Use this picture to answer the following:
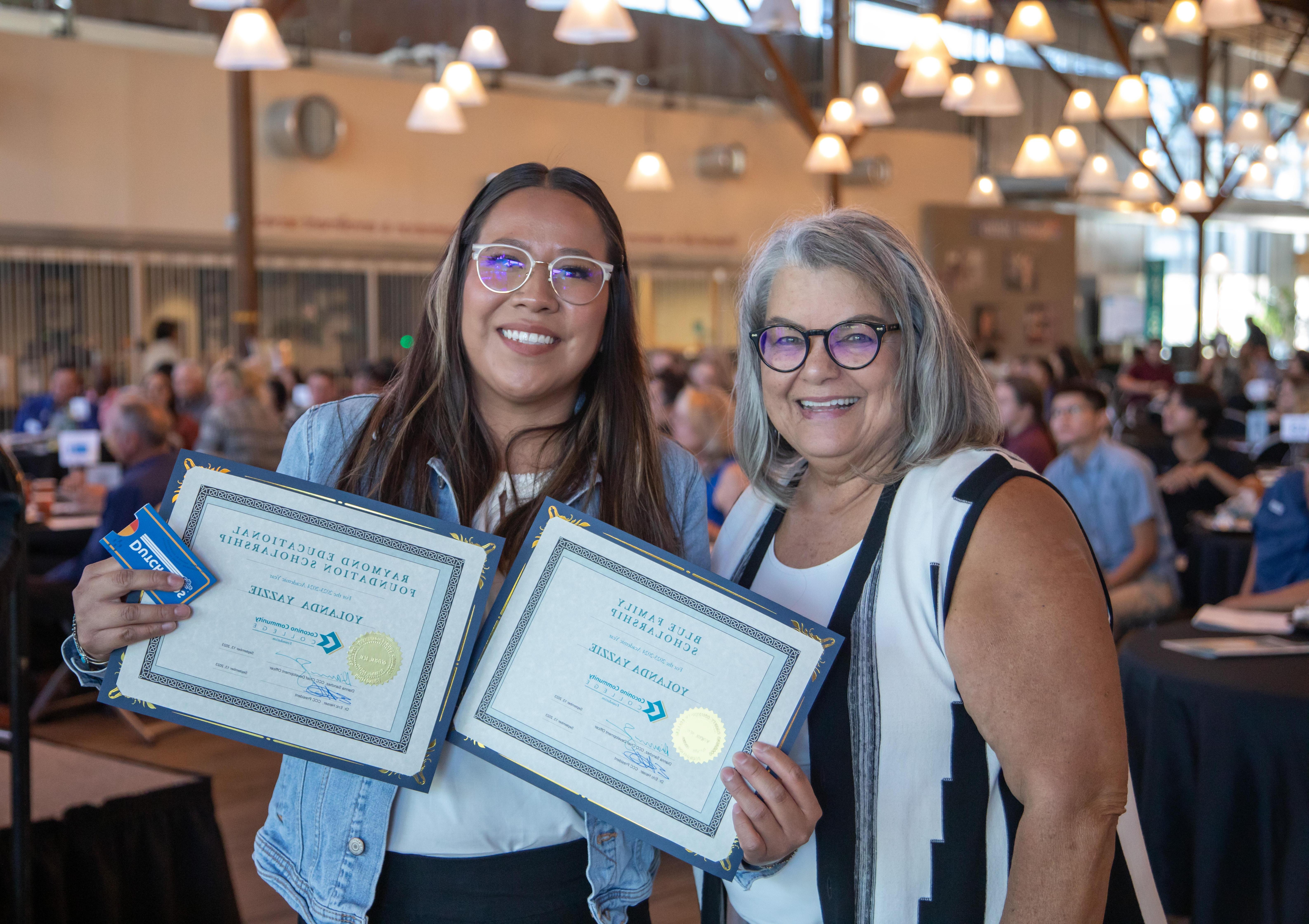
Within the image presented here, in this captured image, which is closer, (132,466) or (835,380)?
(835,380)

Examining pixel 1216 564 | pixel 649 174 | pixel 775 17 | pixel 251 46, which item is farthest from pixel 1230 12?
pixel 251 46

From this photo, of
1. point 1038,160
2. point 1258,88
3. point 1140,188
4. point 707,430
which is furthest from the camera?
point 1140,188

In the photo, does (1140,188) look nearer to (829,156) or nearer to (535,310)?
(829,156)

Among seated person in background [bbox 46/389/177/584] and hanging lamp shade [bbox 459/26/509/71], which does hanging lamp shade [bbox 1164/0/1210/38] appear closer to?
hanging lamp shade [bbox 459/26/509/71]

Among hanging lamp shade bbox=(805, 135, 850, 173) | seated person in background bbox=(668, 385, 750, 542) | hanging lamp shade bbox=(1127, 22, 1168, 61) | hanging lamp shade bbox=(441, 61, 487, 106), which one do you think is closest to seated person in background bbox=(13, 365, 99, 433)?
hanging lamp shade bbox=(441, 61, 487, 106)

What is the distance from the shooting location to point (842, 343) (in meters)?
1.57

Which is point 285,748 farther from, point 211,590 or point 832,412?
point 832,412

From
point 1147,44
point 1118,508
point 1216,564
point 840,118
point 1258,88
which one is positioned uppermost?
point 1147,44

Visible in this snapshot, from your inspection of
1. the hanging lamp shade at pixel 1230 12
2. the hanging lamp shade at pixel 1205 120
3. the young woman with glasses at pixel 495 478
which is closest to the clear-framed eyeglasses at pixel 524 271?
the young woman with glasses at pixel 495 478

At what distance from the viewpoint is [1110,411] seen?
12461 millimetres

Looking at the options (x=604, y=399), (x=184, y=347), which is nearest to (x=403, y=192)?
(x=184, y=347)

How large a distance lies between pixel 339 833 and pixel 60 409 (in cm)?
853

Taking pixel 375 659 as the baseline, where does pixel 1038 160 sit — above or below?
above

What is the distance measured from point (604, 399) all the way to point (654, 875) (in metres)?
0.68
